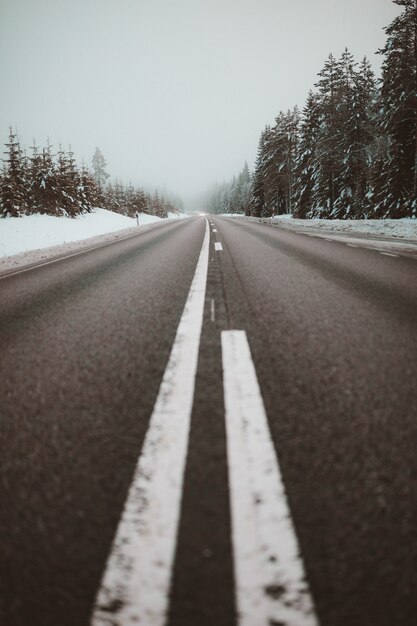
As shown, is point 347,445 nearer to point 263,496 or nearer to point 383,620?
point 263,496

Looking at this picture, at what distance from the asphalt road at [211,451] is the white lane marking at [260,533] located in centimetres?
3

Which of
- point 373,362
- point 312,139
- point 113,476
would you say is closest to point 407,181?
point 312,139

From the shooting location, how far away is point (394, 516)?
45.9 inches

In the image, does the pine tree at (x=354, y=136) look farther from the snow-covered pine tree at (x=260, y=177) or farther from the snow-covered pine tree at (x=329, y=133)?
the snow-covered pine tree at (x=260, y=177)

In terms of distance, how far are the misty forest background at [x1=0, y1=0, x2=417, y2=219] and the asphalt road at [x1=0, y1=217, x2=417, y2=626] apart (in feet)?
78.3

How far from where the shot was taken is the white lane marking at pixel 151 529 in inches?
35.3

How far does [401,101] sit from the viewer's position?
2338cm

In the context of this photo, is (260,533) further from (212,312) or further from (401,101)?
(401,101)

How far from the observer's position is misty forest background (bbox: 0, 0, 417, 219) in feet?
76.6

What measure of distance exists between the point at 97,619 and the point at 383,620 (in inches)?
27.8

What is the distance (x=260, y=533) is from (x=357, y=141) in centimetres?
3784

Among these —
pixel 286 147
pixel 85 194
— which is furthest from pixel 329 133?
pixel 85 194

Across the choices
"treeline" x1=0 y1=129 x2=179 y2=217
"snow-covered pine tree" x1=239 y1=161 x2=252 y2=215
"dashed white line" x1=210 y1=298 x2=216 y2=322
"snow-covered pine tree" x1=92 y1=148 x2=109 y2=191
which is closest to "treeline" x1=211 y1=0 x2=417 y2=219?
"dashed white line" x1=210 y1=298 x2=216 y2=322

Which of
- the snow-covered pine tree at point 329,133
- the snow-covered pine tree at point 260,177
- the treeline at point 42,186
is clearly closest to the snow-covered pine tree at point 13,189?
the treeline at point 42,186
